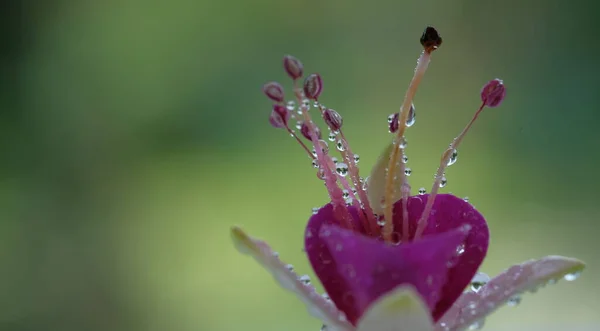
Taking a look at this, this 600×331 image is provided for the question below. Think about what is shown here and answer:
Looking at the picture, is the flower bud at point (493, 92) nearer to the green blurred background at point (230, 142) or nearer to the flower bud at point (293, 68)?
the flower bud at point (293, 68)

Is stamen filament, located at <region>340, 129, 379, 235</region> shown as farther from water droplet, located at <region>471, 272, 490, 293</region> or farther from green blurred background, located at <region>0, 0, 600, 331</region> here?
green blurred background, located at <region>0, 0, 600, 331</region>

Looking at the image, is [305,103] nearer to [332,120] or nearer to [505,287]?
[332,120]

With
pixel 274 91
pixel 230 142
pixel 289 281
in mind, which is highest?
pixel 230 142

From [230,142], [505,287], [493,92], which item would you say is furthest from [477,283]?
[230,142]

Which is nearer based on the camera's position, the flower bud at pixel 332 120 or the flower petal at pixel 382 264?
the flower petal at pixel 382 264

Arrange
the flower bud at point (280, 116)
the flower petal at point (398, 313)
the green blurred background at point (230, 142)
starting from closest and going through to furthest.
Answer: the flower petal at point (398, 313)
the flower bud at point (280, 116)
the green blurred background at point (230, 142)

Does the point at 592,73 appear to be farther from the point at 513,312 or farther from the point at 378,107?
the point at 513,312

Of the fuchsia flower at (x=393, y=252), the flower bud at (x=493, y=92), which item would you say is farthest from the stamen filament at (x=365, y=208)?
the flower bud at (x=493, y=92)
